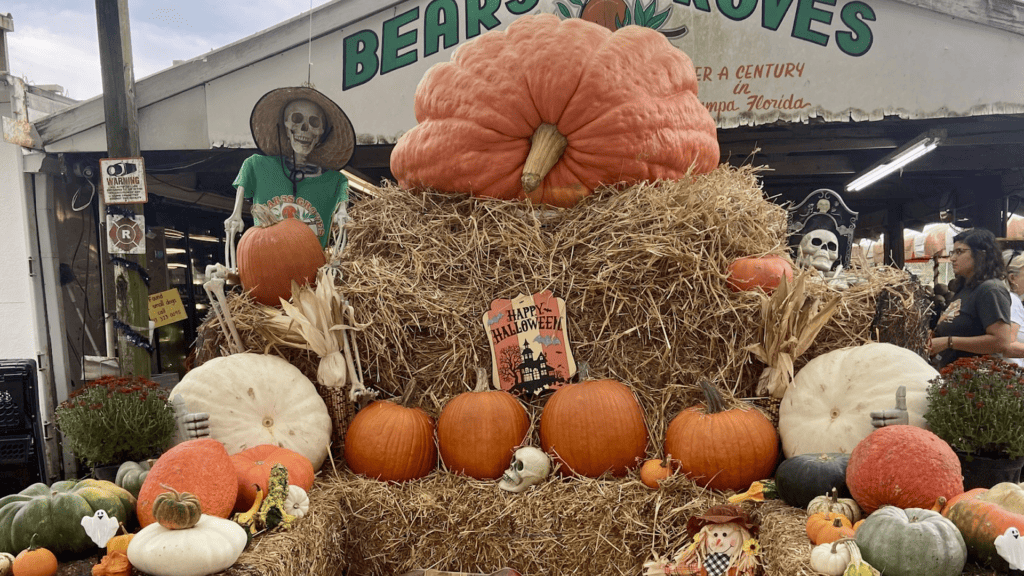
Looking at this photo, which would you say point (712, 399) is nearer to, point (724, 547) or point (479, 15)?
point (724, 547)

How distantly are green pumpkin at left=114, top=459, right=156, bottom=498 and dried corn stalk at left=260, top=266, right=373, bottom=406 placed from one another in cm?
71

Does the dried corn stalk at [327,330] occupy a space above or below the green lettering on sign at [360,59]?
below

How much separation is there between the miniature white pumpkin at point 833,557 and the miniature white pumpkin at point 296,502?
5.27 ft

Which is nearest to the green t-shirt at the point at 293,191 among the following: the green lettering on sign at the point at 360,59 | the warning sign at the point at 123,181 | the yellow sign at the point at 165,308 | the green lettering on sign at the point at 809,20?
the warning sign at the point at 123,181

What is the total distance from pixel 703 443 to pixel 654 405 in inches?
12.8

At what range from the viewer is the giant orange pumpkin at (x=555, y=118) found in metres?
2.96

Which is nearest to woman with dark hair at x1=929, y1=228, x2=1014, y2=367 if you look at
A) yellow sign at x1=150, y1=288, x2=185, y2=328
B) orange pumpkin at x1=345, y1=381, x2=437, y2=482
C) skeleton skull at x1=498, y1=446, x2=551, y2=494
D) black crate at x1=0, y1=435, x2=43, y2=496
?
skeleton skull at x1=498, y1=446, x2=551, y2=494

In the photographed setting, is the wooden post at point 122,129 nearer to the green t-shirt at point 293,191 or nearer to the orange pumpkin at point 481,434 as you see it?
the green t-shirt at point 293,191

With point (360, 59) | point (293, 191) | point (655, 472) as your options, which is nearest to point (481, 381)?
point (655, 472)

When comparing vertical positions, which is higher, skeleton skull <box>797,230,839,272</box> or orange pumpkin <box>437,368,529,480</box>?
skeleton skull <box>797,230,839,272</box>

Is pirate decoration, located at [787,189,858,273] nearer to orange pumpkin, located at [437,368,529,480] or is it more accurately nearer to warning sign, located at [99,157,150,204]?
orange pumpkin, located at [437,368,529,480]

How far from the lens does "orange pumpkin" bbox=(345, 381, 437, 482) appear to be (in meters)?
2.53

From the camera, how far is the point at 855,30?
5.29m

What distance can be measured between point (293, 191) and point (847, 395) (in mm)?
3441
